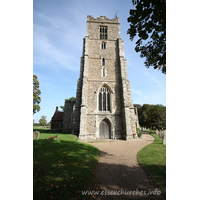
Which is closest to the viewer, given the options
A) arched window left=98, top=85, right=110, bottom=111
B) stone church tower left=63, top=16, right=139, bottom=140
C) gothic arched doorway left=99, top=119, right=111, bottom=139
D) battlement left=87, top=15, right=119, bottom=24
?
stone church tower left=63, top=16, right=139, bottom=140

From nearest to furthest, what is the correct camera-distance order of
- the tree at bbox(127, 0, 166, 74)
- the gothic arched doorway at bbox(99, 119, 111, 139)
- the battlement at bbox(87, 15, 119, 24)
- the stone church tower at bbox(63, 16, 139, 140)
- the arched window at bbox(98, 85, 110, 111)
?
1. the tree at bbox(127, 0, 166, 74)
2. the stone church tower at bbox(63, 16, 139, 140)
3. the gothic arched doorway at bbox(99, 119, 111, 139)
4. the arched window at bbox(98, 85, 110, 111)
5. the battlement at bbox(87, 15, 119, 24)

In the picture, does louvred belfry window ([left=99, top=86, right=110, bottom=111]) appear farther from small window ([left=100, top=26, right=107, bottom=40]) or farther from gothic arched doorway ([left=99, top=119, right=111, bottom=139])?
small window ([left=100, top=26, right=107, bottom=40])

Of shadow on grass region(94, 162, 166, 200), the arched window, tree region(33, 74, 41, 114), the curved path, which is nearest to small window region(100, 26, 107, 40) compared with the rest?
the arched window

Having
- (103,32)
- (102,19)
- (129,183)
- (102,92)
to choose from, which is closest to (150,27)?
(129,183)

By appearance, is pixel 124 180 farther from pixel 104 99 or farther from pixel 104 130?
pixel 104 99

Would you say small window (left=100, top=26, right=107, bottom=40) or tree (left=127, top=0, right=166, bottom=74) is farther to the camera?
small window (left=100, top=26, right=107, bottom=40)

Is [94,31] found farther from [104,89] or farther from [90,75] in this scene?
[104,89]

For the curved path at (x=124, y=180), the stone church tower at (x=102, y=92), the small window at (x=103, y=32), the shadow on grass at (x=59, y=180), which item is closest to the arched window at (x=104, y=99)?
the stone church tower at (x=102, y=92)

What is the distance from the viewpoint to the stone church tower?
13.8m

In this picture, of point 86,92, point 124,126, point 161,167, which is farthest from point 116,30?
point 161,167

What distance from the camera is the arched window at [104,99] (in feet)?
50.2

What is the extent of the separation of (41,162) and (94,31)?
2121 cm

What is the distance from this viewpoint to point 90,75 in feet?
53.3

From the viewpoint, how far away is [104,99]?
15586 millimetres
